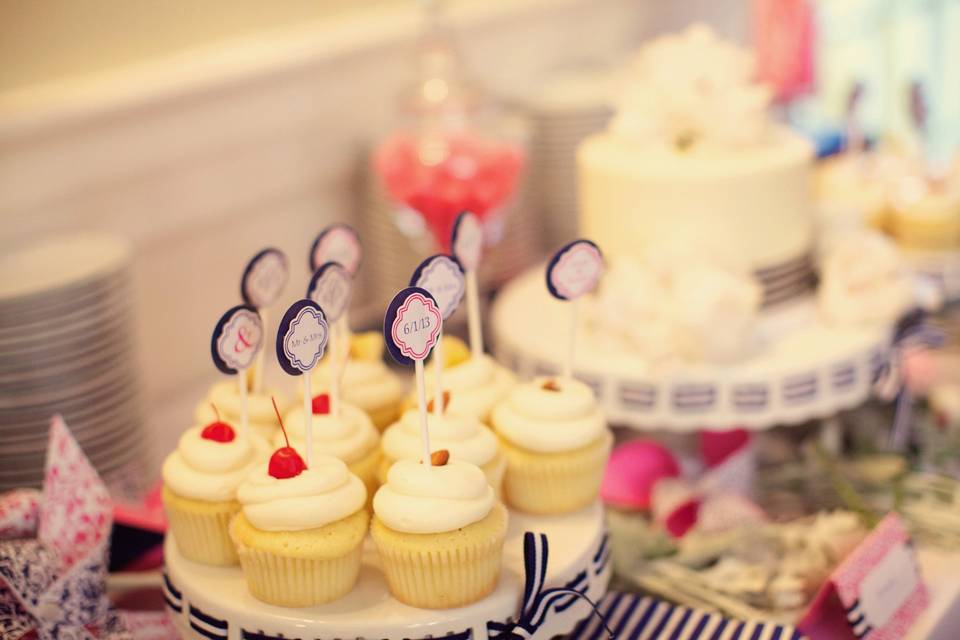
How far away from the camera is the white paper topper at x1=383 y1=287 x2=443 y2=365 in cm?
108

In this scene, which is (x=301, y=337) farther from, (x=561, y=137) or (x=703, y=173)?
(x=561, y=137)

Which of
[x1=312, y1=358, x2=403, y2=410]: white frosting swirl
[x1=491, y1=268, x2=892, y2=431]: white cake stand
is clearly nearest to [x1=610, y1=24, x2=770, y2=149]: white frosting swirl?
[x1=491, y1=268, x2=892, y2=431]: white cake stand

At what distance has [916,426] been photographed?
203 centimetres

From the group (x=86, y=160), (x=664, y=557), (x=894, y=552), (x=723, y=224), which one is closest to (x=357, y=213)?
(x=86, y=160)

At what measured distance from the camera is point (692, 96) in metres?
1.95

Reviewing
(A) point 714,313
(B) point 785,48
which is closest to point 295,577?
(A) point 714,313

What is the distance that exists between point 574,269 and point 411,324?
0.31 metres

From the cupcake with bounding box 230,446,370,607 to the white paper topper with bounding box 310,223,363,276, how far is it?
33 centimetres

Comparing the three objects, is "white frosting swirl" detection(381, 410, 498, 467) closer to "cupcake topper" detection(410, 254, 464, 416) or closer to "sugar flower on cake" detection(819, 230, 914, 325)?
"cupcake topper" detection(410, 254, 464, 416)

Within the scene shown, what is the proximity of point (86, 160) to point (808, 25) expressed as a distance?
2.62 meters

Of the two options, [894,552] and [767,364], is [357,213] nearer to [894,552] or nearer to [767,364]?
[767,364]

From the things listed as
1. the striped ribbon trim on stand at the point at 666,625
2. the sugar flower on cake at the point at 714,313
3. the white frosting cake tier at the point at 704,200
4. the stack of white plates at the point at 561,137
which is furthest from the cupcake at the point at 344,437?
the stack of white plates at the point at 561,137

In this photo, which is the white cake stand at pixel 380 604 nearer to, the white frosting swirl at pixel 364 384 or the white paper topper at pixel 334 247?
the white frosting swirl at pixel 364 384

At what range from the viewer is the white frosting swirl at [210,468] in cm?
124
